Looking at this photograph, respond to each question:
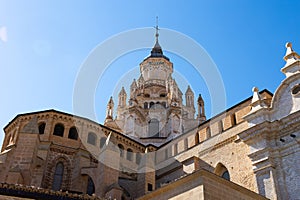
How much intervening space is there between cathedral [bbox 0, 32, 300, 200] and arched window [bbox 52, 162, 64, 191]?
2.8 inches

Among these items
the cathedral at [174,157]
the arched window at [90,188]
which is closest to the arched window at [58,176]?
the cathedral at [174,157]

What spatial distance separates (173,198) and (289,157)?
765 cm

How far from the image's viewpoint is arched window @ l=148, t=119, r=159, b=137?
3991 centimetres

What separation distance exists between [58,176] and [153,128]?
63.2 ft

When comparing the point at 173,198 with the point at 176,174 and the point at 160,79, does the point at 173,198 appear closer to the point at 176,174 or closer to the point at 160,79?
the point at 176,174

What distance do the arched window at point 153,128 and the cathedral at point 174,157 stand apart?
1125 centimetres

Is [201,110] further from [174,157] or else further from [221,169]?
[221,169]

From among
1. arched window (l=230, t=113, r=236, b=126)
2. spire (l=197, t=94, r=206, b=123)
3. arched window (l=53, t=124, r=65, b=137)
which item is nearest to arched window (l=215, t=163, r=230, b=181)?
arched window (l=230, t=113, r=236, b=126)

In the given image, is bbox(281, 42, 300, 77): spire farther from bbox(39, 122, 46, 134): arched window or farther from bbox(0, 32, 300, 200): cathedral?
bbox(39, 122, 46, 134): arched window

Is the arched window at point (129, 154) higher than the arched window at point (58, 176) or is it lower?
higher

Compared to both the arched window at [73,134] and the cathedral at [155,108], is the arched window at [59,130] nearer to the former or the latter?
the arched window at [73,134]

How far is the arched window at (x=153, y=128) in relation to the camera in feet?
131

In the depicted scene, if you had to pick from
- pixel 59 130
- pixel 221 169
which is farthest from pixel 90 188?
pixel 221 169

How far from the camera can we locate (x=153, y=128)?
4078 cm
